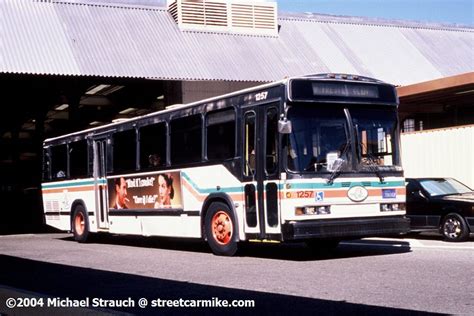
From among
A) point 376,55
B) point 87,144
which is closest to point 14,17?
point 87,144

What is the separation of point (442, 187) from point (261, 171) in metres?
6.80

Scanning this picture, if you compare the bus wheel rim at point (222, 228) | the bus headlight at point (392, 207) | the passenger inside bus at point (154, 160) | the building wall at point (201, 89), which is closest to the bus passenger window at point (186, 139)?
the passenger inside bus at point (154, 160)

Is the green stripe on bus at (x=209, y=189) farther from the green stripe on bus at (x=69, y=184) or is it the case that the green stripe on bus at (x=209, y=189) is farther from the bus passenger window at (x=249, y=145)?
the green stripe on bus at (x=69, y=184)

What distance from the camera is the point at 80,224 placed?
63.4ft

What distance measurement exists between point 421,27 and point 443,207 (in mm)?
18407

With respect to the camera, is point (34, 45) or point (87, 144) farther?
point (34, 45)

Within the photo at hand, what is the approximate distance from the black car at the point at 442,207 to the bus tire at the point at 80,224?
844 cm

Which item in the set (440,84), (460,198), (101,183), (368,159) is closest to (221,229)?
(368,159)

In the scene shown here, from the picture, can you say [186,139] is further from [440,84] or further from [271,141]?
[440,84]

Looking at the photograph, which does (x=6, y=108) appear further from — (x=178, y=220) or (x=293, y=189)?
(x=293, y=189)

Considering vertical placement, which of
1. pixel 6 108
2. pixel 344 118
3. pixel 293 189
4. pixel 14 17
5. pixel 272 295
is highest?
pixel 14 17

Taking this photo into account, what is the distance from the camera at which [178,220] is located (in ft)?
48.4

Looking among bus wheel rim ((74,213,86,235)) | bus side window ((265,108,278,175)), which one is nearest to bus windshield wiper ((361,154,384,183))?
bus side window ((265,108,278,175))

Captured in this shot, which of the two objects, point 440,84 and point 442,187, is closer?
point 442,187
